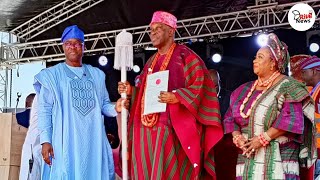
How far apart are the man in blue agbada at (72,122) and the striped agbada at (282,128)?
1.02 meters

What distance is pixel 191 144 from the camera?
12.8 ft

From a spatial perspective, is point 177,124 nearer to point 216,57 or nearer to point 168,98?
point 168,98

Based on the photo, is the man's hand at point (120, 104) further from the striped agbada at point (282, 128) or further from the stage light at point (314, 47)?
the stage light at point (314, 47)

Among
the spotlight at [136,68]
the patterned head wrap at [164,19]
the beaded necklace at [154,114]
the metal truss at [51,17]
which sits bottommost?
the beaded necklace at [154,114]

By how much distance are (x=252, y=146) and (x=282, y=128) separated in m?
0.23

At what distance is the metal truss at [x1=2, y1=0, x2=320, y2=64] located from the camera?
759 centimetres

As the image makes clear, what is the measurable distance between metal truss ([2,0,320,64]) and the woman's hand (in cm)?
411

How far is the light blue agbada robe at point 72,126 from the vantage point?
4008 millimetres

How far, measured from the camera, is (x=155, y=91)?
3.94 meters

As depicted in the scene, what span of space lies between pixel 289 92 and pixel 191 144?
0.75 metres

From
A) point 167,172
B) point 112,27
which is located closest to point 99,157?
point 167,172

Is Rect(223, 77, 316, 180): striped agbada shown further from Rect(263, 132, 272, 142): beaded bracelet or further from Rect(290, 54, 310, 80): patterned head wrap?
Rect(290, 54, 310, 80): patterned head wrap

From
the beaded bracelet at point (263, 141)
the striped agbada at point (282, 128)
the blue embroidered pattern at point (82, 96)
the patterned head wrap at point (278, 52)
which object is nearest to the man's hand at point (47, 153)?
the blue embroidered pattern at point (82, 96)

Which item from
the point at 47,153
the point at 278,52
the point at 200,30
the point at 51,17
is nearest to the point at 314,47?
the point at 200,30
